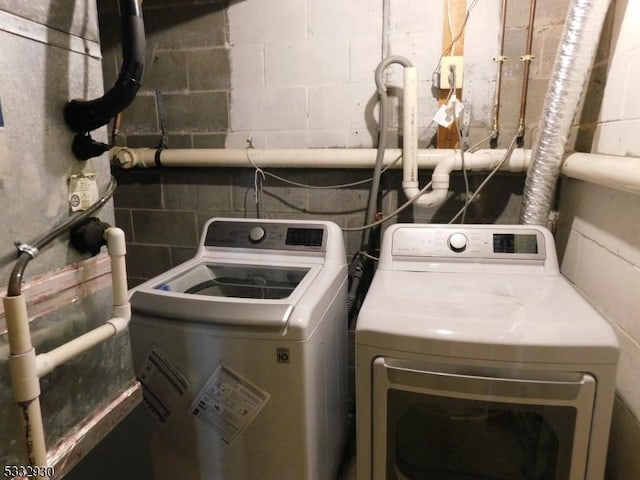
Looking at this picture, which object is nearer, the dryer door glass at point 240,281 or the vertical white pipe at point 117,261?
the vertical white pipe at point 117,261

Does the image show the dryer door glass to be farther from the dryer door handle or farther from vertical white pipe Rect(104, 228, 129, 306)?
vertical white pipe Rect(104, 228, 129, 306)

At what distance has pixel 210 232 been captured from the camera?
1.82m

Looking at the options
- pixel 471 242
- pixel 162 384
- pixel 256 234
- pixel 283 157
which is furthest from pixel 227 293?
pixel 471 242

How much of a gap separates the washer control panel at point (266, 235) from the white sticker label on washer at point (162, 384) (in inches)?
23.3

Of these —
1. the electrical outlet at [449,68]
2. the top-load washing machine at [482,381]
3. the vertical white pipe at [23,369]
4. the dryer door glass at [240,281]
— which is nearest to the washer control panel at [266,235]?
the dryer door glass at [240,281]

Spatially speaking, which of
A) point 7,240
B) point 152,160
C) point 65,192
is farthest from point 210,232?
point 7,240

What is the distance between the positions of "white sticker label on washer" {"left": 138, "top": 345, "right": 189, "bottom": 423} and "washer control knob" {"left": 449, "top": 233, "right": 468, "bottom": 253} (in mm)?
1013

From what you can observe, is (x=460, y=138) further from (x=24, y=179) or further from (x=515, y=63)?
(x=24, y=179)

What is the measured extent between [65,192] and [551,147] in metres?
1.55

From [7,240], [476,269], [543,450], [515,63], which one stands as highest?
[515,63]

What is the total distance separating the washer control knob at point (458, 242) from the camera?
1540mm

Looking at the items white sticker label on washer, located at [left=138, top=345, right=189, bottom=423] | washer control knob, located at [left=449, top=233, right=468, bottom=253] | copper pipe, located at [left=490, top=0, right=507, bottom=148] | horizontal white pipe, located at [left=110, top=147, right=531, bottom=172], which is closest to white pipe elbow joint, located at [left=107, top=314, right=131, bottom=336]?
white sticker label on washer, located at [left=138, top=345, right=189, bottom=423]

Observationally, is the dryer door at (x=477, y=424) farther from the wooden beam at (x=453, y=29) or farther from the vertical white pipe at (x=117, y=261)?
the wooden beam at (x=453, y=29)

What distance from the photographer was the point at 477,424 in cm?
117
